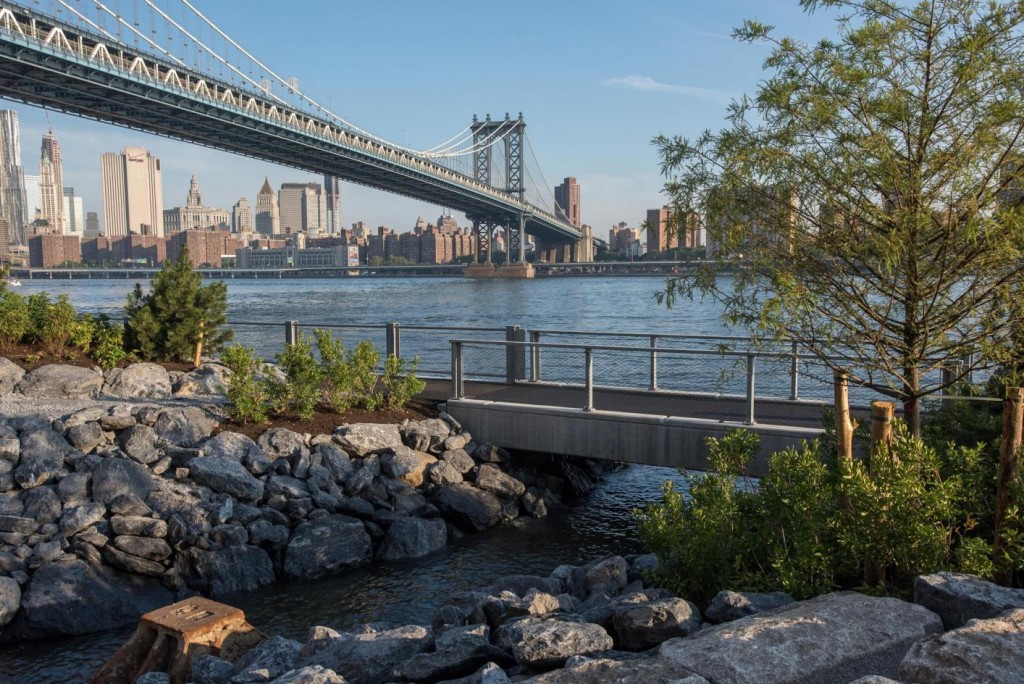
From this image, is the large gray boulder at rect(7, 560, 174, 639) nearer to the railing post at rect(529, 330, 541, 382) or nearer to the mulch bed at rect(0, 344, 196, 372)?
the mulch bed at rect(0, 344, 196, 372)

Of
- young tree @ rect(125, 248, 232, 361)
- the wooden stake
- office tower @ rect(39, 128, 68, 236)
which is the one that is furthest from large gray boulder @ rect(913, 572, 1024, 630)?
office tower @ rect(39, 128, 68, 236)

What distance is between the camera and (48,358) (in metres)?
12.2

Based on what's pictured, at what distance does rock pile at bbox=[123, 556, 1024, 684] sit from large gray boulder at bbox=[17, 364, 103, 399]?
7088 mm

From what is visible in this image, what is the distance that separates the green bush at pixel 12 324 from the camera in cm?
1249

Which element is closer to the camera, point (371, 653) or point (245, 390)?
point (371, 653)

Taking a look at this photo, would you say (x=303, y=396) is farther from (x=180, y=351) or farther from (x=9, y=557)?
(x=9, y=557)

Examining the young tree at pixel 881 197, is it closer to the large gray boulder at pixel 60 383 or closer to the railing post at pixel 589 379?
the railing post at pixel 589 379

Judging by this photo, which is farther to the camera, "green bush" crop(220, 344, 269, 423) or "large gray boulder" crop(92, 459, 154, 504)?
"green bush" crop(220, 344, 269, 423)

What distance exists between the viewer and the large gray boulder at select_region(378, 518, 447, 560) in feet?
30.3

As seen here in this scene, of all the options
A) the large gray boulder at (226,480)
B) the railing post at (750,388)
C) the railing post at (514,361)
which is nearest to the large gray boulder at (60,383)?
the large gray boulder at (226,480)

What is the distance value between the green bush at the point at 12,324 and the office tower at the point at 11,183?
11000 cm

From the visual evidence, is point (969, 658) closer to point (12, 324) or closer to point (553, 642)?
point (553, 642)

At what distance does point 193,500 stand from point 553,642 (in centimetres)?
567

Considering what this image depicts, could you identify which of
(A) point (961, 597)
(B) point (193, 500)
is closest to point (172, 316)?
(B) point (193, 500)
